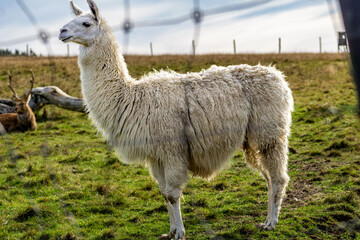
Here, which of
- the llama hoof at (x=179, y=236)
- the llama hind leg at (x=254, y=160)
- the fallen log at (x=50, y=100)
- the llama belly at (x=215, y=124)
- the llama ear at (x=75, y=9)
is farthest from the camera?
the fallen log at (x=50, y=100)

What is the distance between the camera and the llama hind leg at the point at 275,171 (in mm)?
4188

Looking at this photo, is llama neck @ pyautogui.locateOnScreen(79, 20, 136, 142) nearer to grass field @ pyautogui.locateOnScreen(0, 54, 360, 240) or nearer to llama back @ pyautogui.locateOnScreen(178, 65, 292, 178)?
grass field @ pyautogui.locateOnScreen(0, 54, 360, 240)

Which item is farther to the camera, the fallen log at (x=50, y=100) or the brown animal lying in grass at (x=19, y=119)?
the fallen log at (x=50, y=100)

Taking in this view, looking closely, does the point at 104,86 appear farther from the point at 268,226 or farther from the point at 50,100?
the point at 50,100

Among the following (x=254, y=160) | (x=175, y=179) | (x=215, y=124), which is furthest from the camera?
(x=254, y=160)

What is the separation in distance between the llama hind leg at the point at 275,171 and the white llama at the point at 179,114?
0.04ft

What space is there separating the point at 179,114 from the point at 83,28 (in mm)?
1274

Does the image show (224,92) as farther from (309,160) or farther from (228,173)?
(309,160)

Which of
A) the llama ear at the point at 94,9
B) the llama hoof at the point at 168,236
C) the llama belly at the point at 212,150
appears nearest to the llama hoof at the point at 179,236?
the llama hoof at the point at 168,236

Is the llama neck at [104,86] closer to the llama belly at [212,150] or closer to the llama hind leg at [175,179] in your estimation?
the llama hind leg at [175,179]

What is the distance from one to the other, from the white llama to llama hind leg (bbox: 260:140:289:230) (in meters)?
0.01

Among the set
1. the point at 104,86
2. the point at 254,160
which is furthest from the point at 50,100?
the point at 254,160

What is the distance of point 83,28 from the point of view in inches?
152

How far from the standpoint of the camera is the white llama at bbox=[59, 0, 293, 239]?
3.82 meters
